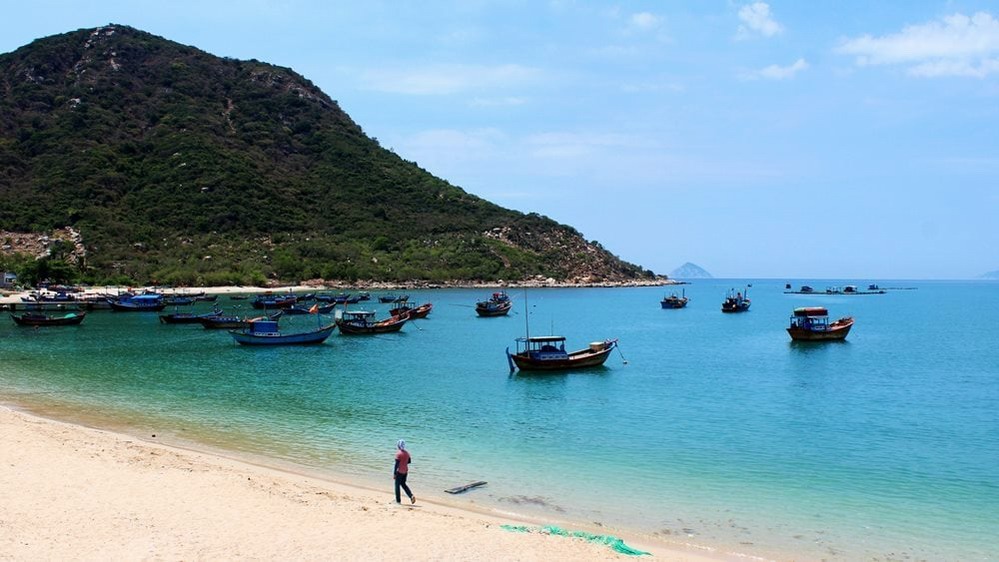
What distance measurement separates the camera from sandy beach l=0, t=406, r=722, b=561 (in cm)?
1084

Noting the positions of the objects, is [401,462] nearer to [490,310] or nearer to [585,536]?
[585,536]

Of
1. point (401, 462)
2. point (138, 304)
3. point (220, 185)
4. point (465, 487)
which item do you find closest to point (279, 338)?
point (465, 487)

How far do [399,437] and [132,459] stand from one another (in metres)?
6.84

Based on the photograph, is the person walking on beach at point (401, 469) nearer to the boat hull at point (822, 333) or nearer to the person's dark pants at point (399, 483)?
the person's dark pants at point (399, 483)

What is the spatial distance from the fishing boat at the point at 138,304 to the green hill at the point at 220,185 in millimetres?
25734

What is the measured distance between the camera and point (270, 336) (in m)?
44.8

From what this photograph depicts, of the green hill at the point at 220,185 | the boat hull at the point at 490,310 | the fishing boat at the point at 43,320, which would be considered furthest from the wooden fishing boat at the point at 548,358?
the green hill at the point at 220,185

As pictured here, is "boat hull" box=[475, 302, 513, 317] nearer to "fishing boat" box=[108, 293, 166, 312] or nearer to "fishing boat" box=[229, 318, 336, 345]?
"fishing boat" box=[229, 318, 336, 345]

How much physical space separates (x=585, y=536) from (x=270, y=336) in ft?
118

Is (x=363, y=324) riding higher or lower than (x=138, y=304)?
lower

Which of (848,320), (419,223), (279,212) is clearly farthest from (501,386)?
(419,223)

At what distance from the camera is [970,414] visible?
25.5 metres

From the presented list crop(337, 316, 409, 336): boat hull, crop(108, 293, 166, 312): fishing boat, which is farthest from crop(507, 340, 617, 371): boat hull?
crop(108, 293, 166, 312): fishing boat

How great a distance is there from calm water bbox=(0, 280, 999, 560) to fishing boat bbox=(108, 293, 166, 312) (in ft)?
69.1
